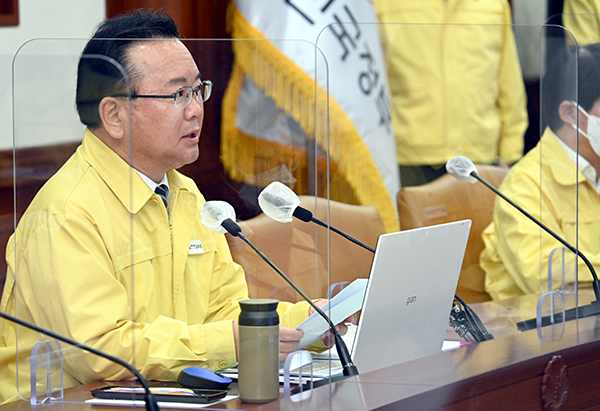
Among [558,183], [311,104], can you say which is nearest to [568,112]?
[558,183]

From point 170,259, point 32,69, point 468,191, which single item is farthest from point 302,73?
point 468,191

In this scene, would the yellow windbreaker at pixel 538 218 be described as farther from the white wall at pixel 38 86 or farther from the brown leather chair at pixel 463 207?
the white wall at pixel 38 86

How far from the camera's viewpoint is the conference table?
50.8 inches

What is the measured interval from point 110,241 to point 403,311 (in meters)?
0.54

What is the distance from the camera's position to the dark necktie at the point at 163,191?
5.43ft

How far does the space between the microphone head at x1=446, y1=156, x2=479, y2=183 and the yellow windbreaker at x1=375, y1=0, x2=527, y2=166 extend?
261 mm

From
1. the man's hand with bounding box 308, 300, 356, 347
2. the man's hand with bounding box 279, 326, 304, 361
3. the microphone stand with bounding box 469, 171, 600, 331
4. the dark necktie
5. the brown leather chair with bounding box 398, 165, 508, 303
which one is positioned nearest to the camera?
the man's hand with bounding box 279, 326, 304, 361

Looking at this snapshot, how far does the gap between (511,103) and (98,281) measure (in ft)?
5.49

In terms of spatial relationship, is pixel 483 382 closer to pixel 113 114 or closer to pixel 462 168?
pixel 113 114

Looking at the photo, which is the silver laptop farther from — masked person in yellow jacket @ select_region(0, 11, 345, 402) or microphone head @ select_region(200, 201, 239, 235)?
microphone head @ select_region(200, 201, 239, 235)

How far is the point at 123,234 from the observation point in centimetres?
145

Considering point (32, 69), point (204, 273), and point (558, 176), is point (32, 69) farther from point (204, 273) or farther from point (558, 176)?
point (558, 176)

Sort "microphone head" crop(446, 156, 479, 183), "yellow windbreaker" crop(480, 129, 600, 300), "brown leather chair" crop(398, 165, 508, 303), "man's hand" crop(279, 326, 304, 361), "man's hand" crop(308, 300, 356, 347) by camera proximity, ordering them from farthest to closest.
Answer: "brown leather chair" crop(398, 165, 508, 303)
"yellow windbreaker" crop(480, 129, 600, 300)
"microphone head" crop(446, 156, 479, 183)
"man's hand" crop(308, 300, 356, 347)
"man's hand" crop(279, 326, 304, 361)

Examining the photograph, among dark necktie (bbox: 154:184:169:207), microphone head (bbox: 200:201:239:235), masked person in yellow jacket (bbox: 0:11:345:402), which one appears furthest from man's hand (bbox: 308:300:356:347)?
dark necktie (bbox: 154:184:169:207)
